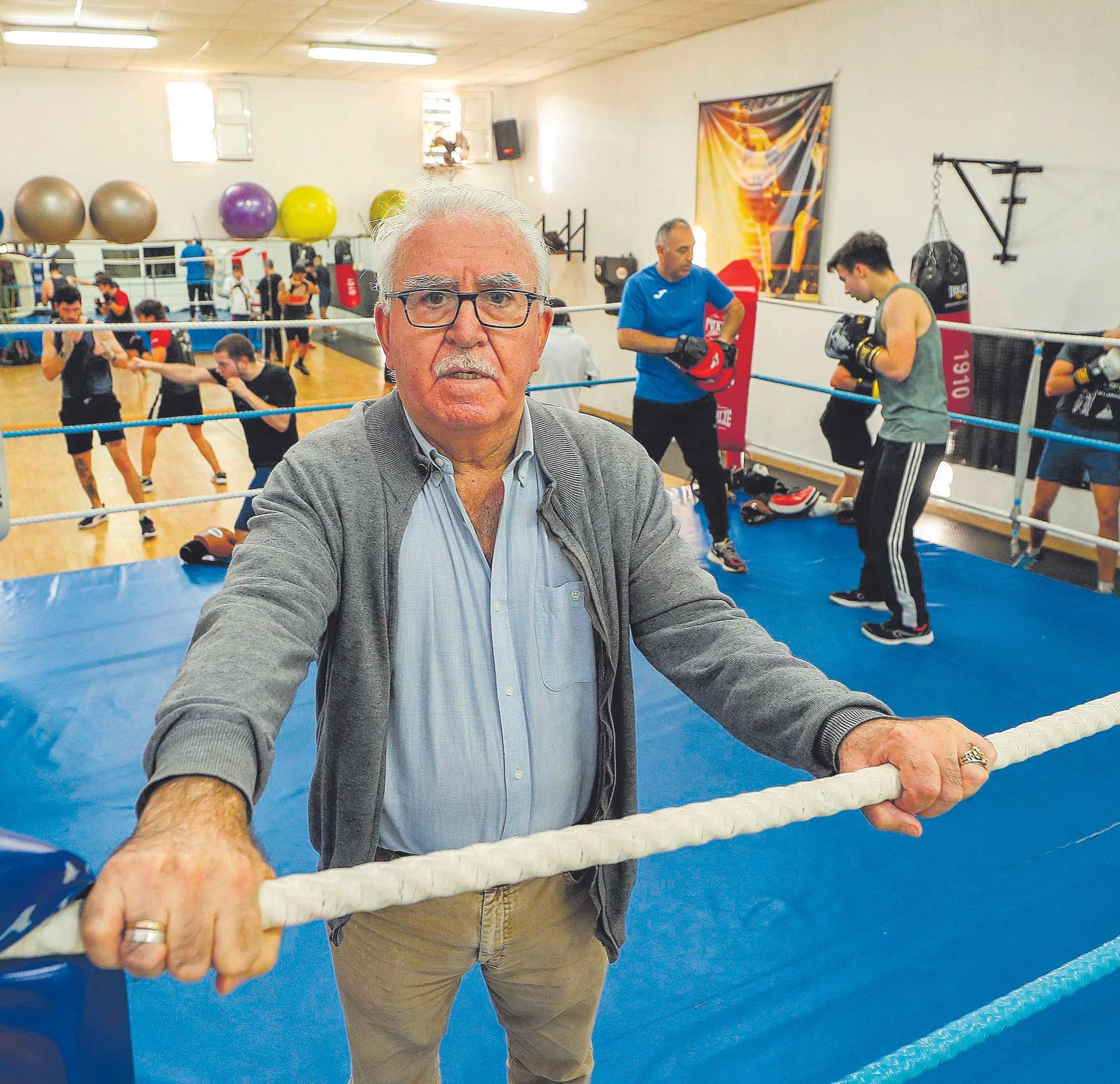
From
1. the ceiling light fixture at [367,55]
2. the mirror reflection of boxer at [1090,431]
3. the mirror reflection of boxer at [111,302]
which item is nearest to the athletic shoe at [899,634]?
the mirror reflection of boxer at [1090,431]

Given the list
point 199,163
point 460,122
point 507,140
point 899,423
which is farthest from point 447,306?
point 460,122

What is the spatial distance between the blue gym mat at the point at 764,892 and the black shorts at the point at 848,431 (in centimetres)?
153

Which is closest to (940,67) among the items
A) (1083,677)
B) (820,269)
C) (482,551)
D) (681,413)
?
(820,269)

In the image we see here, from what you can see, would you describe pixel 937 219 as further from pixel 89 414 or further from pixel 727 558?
pixel 89 414

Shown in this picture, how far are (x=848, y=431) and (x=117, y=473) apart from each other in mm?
4617

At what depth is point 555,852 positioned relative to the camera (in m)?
0.65

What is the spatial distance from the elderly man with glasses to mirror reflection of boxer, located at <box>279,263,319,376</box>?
26.4 ft

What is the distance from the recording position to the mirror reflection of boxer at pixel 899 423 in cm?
304

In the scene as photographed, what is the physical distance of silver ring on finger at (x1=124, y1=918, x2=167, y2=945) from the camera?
0.53 metres

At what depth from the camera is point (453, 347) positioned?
3.51ft

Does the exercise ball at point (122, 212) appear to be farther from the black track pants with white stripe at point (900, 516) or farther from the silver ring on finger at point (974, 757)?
the silver ring on finger at point (974, 757)

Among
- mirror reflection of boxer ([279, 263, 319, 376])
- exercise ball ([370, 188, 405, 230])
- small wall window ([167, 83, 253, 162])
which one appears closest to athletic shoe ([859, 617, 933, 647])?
mirror reflection of boxer ([279, 263, 319, 376])

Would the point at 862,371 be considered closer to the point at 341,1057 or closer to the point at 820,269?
the point at 820,269

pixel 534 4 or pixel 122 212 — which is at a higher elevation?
pixel 534 4
